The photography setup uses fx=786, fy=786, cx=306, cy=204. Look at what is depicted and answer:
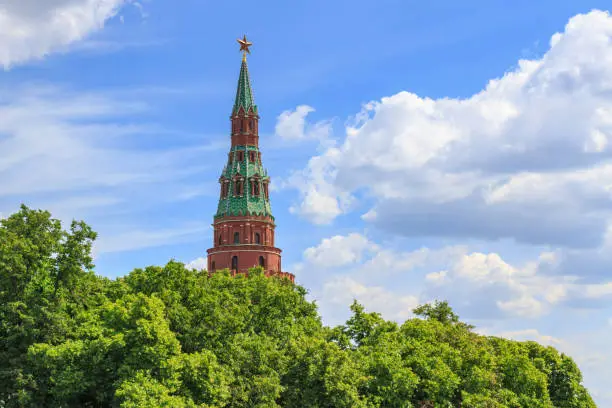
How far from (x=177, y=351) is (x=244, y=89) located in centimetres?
8435

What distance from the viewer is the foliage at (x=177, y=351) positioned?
153 feet

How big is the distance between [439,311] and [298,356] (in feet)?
114

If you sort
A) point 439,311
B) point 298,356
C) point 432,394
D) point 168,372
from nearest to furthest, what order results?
point 168,372 < point 298,356 < point 432,394 < point 439,311

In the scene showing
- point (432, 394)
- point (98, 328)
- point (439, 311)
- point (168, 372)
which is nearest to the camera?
point (168, 372)

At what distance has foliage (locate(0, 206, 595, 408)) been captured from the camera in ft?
153

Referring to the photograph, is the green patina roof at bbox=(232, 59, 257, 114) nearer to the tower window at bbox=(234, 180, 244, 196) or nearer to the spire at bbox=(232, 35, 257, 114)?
the spire at bbox=(232, 35, 257, 114)

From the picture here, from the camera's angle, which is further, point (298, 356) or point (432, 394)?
point (432, 394)

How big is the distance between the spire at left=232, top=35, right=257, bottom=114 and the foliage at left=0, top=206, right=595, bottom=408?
64.4 meters

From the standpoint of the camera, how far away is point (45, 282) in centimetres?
5325

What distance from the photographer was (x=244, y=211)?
11931 cm

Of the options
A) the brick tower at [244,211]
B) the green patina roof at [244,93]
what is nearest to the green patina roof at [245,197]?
the brick tower at [244,211]

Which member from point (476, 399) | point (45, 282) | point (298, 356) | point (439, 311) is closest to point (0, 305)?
point (45, 282)

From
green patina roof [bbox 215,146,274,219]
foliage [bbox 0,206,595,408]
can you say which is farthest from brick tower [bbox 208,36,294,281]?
foliage [bbox 0,206,595,408]

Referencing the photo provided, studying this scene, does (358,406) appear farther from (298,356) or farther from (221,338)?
(221,338)
